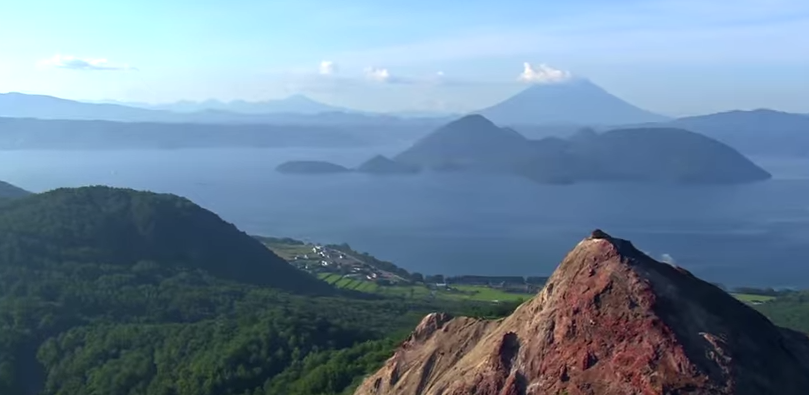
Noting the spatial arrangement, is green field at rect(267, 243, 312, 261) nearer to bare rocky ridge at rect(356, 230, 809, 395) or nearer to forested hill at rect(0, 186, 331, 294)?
forested hill at rect(0, 186, 331, 294)

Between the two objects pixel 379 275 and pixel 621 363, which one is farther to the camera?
pixel 379 275

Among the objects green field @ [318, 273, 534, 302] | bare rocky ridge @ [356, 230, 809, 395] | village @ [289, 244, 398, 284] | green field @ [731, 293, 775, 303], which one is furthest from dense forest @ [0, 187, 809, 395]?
bare rocky ridge @ [356, 230, 809, 395]

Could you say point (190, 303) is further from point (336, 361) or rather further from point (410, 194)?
point (410, 194)

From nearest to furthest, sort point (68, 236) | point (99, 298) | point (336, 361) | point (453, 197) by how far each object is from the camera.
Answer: point (336, 361)
point (99, 298)
point (68, 236)
point (453, 197)

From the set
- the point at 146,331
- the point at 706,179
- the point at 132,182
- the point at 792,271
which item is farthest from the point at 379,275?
the point at 706,179

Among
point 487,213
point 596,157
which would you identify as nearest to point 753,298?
point 487,213

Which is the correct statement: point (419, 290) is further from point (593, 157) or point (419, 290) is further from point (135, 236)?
point (593, 157)
